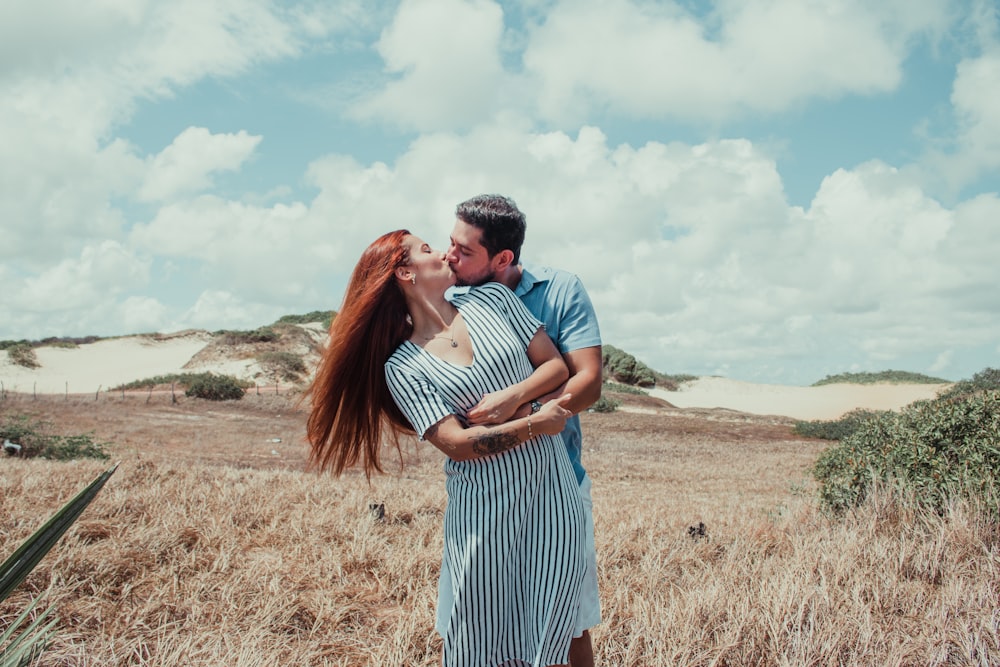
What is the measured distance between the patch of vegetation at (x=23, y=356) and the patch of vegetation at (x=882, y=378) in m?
43.2

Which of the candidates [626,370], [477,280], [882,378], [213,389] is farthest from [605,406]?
[882,378]

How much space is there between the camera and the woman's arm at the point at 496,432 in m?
2.34

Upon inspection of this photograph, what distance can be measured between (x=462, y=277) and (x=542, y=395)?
1.65ft

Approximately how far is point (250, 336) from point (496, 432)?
3780 centimetres

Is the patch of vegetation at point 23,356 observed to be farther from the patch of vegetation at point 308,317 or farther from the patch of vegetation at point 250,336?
the patch of vegetation at point 308,317

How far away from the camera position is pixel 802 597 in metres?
3.79

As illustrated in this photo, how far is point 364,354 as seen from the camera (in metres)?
2.76

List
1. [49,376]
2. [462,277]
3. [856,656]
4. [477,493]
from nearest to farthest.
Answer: [477,493] < [462,277] < [856,656] < [49,376]

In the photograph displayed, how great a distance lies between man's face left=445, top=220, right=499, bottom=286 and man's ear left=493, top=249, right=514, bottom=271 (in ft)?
0.05

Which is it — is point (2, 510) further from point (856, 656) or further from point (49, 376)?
point (49, 376)

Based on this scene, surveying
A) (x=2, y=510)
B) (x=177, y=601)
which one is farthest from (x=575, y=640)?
(x=2, y=510)

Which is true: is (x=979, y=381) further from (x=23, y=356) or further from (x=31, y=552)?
(x=23, y=356)

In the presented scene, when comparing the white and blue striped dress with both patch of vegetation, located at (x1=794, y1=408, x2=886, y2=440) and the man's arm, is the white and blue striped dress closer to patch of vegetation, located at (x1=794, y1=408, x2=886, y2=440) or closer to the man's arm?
the man's arm

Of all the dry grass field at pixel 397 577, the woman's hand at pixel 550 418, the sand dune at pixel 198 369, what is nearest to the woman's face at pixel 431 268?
the woman's hand at pixel 550 418
